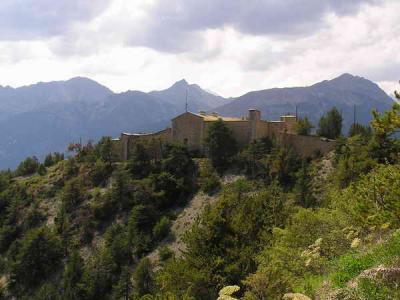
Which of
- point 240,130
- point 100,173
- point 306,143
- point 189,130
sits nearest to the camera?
point 306,143

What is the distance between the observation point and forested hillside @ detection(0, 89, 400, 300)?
1706 centimetres

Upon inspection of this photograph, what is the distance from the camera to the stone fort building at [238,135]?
48531 millimetres

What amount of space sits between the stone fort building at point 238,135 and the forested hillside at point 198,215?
1.10m

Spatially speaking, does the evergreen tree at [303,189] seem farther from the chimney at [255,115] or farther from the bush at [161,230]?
the bush at [161,230]

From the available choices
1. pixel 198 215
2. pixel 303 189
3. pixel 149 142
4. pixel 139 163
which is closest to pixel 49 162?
pixel 149 142

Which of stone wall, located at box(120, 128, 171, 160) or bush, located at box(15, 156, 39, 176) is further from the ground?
stone wall, located at box(120, 128, 171, 160)

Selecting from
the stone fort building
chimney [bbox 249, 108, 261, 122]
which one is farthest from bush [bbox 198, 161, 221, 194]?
chimney [bbox 249, 108, 261, 122]

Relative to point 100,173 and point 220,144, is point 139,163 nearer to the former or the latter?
point 100,173

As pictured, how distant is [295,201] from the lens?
39875 mm

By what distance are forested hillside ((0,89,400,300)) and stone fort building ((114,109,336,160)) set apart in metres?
1.10

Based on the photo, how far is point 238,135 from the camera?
53250 millimetres

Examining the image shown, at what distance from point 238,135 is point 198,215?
50.0 ft

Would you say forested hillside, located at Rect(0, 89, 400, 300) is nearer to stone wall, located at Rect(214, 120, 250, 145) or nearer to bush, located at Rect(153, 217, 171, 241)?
bush, located at Rect(153, 217, 171, 241)

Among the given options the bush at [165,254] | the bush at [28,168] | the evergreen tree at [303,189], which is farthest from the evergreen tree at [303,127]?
the bush at [28,168]
